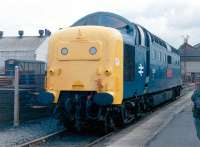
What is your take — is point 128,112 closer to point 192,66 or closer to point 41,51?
point 41,51

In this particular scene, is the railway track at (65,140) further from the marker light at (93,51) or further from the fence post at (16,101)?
the marker light at (93,51)

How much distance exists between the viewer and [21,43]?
7050cm

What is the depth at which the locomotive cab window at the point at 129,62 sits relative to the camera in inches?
608

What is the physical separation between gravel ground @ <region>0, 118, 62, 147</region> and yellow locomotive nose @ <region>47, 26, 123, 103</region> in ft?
4.23

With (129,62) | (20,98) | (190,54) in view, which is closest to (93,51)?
(129,62)

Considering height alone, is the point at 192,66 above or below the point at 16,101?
above

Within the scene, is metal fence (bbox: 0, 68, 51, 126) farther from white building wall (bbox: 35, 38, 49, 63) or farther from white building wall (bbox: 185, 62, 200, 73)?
white building wall (bbox: 185, 62, 200, 73)

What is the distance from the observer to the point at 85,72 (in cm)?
1477

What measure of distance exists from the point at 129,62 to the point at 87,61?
5.67 feet

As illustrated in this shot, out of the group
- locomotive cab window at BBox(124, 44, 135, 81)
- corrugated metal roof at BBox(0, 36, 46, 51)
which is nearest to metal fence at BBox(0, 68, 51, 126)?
locomotive cab window at BBox(124, 44, 135, 81)

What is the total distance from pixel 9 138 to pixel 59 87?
2.17 metres

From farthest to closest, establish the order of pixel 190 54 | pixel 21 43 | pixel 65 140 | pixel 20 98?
pixel 190 54
pixel 21 43
pixel 20 98
pixel 65 140

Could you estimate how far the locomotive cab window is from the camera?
15453 millimetres

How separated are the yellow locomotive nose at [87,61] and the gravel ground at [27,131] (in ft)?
4.23
